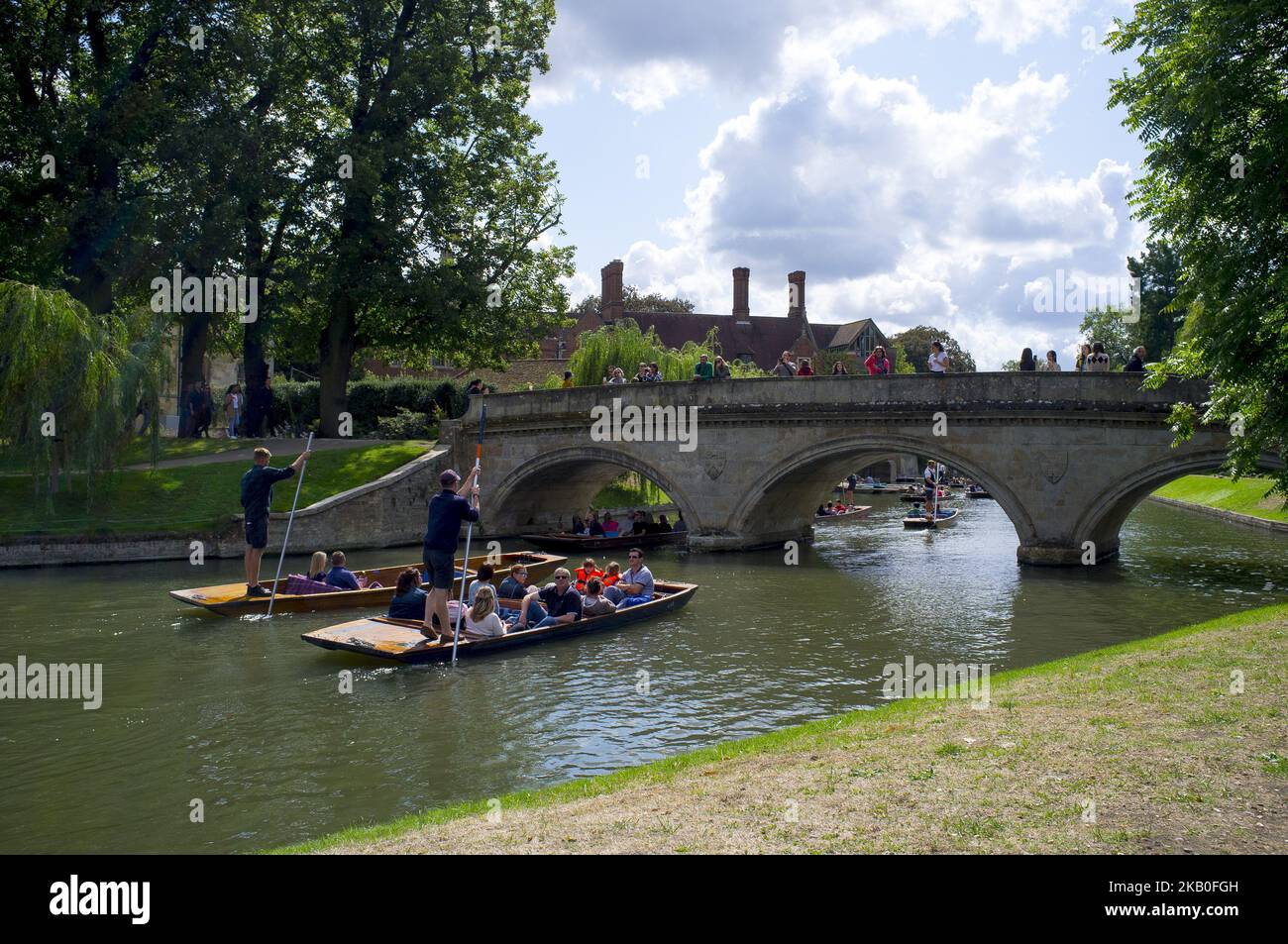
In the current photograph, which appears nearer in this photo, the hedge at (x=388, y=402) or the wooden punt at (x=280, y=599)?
the wooden punt at (x=280, y=599)

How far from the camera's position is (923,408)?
70.0 feet

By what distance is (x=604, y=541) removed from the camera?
25.0 metres

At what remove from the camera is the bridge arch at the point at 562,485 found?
2509 centimetres

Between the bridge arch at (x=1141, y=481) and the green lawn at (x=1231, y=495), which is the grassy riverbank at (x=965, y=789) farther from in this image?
the green lawn at (x=1231, y=495)

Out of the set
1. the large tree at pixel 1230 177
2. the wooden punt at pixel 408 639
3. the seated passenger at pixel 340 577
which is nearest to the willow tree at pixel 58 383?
the seated passenger at pixel 340 577

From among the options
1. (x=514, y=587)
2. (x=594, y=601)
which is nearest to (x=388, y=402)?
(x=514, y=587)

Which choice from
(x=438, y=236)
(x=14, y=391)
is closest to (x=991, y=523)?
(x=438, y=236)

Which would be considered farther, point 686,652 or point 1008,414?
point 1008,414

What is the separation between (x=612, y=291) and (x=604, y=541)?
36.6 meters

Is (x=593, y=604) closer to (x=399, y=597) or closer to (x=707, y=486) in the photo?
(x=399, y=597)

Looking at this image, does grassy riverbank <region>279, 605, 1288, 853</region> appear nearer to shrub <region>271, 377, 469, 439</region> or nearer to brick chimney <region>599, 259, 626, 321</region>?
shrub <region>271, 377, 469, 439</region>

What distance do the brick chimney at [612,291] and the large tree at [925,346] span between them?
1913 centimetres

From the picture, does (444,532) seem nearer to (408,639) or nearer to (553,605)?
(408,639)

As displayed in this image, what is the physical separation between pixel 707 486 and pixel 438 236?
36.5 ft
